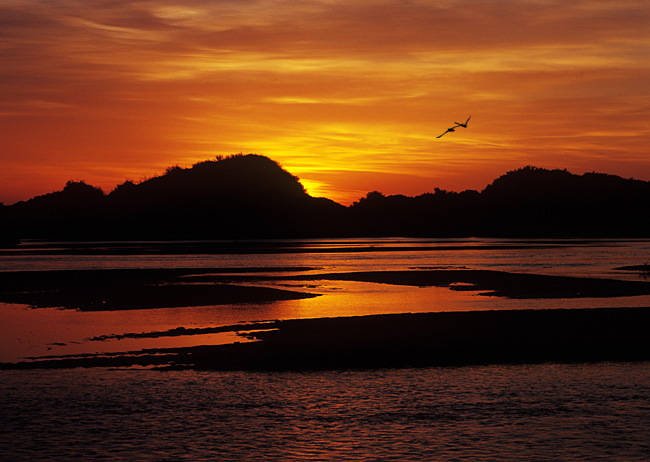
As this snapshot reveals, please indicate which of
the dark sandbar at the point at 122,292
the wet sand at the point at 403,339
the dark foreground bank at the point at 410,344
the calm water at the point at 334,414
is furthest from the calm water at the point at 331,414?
the dark sandbar at the point at 122,292

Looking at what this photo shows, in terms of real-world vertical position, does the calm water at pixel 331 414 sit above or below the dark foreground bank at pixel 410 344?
below

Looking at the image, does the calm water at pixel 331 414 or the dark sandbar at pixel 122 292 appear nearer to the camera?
the calm water at pixel 331 414

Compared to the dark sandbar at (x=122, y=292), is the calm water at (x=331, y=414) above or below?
below

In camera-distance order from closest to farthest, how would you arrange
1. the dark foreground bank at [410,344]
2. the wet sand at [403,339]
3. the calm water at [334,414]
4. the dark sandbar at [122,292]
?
the calm water at [334,414] → the dark foreground bank at [410,344] → the wet sand at [403,339] → the dark sandbar at [122,292]

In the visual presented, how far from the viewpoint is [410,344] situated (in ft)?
80.5

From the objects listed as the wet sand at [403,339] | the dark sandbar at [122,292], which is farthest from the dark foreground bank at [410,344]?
the dark sandbar at [122,292]

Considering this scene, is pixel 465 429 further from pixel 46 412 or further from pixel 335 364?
pixel 46 412

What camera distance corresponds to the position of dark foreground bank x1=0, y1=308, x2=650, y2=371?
21656mm

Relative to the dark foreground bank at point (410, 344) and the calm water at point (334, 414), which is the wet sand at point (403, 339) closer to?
the dark foreground bank at point (410, 344)

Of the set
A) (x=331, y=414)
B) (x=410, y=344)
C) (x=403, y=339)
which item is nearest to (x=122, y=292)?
(x=403, y=339)

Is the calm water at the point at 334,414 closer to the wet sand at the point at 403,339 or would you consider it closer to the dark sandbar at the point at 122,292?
the wet sand at the point at 403,339

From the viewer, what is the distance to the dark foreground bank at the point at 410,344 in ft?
71.1

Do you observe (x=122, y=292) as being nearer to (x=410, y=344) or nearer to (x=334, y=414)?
(x=410, y=344)

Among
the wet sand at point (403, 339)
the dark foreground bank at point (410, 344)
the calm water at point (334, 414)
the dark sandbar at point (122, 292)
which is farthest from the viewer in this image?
the dark sandbar at point (122, 292)
